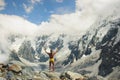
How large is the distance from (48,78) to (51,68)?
399 cm

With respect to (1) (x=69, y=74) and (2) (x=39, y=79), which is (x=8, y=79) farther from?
(1) (x=69, y=74)

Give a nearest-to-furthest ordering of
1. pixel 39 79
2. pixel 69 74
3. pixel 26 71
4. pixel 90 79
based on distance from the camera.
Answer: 1. pixel 39 79
2. pixel 26 71
3. pixel 90 79
4. pixel 69 74

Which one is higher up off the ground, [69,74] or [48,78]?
[69,74]

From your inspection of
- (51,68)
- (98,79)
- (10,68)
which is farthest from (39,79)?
(98,79)

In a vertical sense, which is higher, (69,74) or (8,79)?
(69,74)

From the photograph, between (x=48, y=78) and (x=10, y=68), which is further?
(x=48, y=78)

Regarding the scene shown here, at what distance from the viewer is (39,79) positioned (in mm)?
46875

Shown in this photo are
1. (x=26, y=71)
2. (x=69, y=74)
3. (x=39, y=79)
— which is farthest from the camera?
(x=69, y=74)

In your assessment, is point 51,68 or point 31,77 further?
point 51,68

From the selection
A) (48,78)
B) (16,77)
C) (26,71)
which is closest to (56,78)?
(48,78)

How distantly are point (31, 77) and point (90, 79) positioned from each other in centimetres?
1325

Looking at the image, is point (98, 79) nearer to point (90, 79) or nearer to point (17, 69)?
point (90, 79)

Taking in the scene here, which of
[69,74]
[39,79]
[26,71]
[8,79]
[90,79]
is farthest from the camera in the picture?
[69,74]

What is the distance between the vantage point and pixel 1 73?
45.4m
